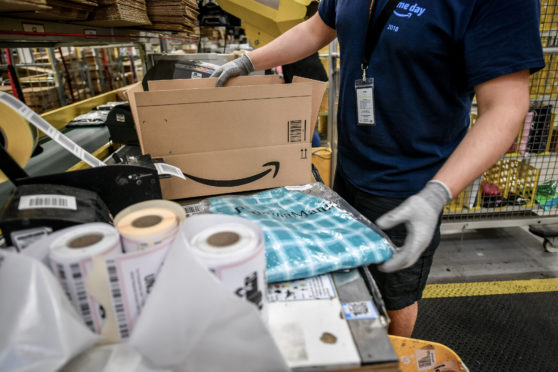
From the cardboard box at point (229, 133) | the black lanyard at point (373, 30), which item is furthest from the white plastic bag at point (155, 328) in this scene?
the black lanyard at point (373, 30)

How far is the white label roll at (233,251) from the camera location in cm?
48

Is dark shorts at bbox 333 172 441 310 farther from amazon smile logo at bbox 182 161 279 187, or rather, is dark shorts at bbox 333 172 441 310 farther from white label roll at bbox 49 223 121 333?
white label roll at bbox 49 223 121 333

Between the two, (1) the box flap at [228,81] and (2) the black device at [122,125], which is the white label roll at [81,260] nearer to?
(1) the box flap at [228,81]

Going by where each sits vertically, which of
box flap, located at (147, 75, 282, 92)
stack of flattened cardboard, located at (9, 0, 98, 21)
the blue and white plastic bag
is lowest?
the blue and white plastic bag

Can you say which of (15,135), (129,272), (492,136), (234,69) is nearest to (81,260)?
(129,272)

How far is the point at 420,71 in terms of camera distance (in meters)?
0.99

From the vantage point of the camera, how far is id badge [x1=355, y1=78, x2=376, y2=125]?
1.09 metres

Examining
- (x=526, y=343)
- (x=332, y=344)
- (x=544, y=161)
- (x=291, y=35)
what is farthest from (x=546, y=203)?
(x=332, y=344)

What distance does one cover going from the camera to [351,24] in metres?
1.13

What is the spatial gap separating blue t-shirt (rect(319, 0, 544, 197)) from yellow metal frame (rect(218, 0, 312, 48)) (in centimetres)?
112

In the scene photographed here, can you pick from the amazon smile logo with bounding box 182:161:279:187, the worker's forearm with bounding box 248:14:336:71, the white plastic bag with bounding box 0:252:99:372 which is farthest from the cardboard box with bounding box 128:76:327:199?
the white plastic bag with bounding box 0:252:99:372

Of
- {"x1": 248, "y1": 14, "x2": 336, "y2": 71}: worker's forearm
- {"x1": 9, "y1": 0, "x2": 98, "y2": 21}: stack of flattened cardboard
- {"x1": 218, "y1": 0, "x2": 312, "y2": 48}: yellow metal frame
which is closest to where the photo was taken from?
{"x1": 9, "y1": 0, "x2": 98, "y2": 21}: stack of flattened cardboard

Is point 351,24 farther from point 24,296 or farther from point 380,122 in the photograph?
point 24,296

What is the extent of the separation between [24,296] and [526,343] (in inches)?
85.2
